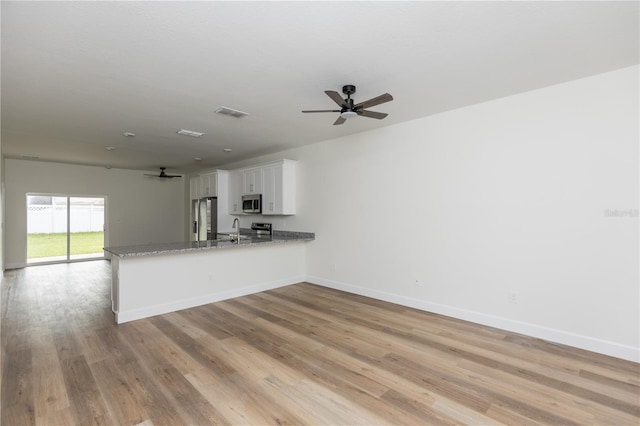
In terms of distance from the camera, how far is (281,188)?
19.8 ft

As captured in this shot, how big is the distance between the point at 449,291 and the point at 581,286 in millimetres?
1356

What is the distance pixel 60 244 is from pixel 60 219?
658 mm

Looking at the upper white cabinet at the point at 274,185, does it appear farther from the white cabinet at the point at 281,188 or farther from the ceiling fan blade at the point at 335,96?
the ceiling fan blade at the point at 335,96

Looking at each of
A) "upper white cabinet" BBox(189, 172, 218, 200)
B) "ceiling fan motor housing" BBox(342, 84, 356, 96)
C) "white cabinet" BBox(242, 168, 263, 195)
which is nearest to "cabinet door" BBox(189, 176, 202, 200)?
"upper white cabinet" BBox(189, 172, 218, 200)

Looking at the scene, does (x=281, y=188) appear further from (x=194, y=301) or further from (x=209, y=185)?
(x=209, y=185)

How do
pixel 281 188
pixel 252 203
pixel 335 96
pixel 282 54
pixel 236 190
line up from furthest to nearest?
pixel 236 190
pixel 252 203
pixel 281 188
pixel 335 96
pixel 282 54

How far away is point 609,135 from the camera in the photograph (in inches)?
116

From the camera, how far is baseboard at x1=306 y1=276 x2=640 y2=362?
114 inches

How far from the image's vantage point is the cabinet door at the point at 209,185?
755 centimetres

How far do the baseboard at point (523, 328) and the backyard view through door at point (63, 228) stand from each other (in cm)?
784

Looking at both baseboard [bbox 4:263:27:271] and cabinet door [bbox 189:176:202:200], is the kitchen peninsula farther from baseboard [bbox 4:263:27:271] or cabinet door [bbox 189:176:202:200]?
baseboard [bbox 4:263:27:271]

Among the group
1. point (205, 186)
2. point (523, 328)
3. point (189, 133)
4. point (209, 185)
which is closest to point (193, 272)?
point (189, 133)

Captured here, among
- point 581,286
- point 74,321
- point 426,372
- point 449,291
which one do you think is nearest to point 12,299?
point 74,321

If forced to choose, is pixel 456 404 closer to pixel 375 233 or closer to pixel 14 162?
pixel 375 233
